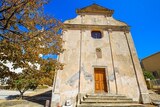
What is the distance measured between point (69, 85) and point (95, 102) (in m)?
2.66

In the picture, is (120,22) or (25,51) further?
(120,22)

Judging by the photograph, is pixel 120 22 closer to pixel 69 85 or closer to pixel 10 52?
pixel 69 85

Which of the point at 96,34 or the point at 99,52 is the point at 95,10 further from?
the point at 99,52

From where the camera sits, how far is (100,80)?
36.4ft

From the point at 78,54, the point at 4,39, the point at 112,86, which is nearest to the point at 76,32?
the point at 78,54

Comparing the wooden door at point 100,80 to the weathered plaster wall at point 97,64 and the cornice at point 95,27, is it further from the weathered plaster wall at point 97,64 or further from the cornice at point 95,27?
the cornice at point 95,27

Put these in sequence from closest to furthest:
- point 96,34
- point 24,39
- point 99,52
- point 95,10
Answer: point 24,39, point 99,52, point 96,34, point 95,10

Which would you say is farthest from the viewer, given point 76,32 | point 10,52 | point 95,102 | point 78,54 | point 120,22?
point 120,22

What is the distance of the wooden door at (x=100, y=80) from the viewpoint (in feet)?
35.3

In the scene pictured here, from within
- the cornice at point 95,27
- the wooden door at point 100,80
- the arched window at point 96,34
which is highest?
the cornice at point 95,27

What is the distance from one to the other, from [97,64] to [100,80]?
147 centimetres

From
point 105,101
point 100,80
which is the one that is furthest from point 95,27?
Answer: point 105,101

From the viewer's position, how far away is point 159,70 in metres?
23.0

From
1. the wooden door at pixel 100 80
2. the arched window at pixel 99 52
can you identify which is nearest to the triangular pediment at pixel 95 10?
the arched window at pixel 99 52
